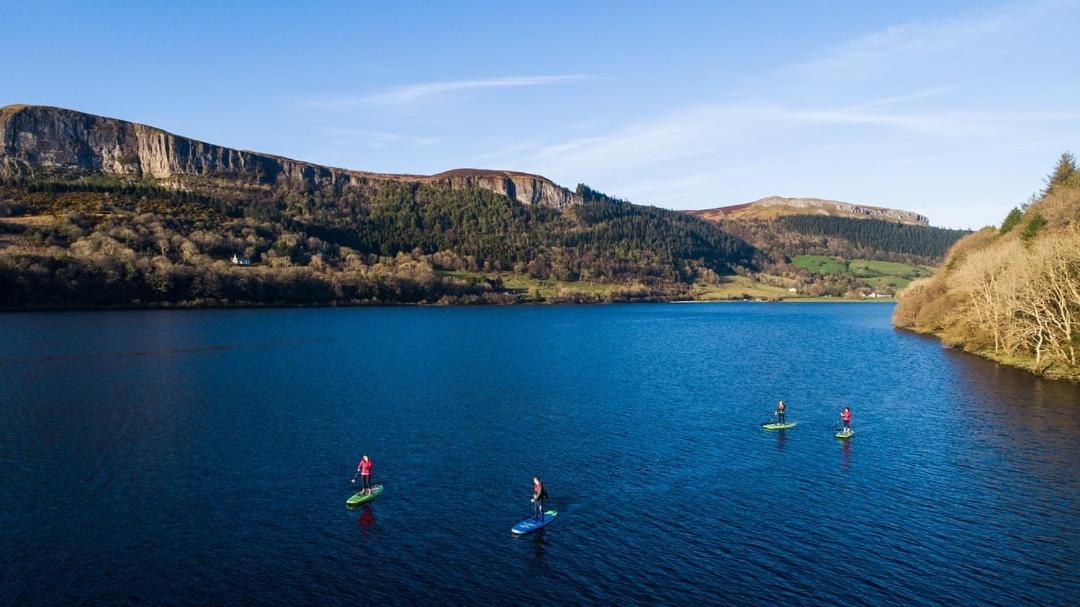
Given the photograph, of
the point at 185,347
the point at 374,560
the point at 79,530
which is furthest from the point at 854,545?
the point at 185,347

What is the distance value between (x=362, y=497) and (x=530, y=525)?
10989 mm

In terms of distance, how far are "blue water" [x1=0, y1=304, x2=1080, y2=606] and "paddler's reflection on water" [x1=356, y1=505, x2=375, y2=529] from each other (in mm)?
157

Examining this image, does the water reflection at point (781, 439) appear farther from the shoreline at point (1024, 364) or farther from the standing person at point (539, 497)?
the shoreline at point (1024, 364)

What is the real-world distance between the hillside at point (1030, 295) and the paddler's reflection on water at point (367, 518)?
245ft

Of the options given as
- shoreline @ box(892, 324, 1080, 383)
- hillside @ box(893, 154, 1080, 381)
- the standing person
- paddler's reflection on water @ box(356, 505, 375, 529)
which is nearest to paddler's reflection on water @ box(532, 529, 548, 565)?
the standing person

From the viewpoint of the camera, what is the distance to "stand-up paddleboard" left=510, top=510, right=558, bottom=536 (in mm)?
35719

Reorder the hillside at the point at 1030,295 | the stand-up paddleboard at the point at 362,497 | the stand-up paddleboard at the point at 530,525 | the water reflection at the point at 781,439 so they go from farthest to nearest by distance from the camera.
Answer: the hillside at the point at 1030,295, the water reflection at the point at 781,439, the stand-up paddleboard at the point at 362,497, the stand-up paddleboard at the point at 530,525

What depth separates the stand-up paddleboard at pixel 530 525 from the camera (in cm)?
3572

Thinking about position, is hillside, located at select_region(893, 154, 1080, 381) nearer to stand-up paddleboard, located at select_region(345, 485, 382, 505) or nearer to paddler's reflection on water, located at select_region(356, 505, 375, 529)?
stand-up paddleboard, located at select_region(345, 485, 382, 505)

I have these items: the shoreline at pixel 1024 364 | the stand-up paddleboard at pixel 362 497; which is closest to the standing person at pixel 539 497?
the stand-up paddleboard at pixel 362 497

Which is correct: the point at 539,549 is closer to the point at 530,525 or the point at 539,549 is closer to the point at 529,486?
the point at 530,525

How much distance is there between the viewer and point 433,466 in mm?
47750

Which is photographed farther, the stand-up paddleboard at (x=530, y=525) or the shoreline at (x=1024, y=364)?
the shoreline at (x=1024, y=364)

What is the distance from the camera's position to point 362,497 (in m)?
40.1
